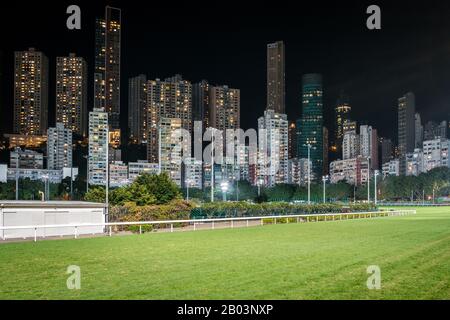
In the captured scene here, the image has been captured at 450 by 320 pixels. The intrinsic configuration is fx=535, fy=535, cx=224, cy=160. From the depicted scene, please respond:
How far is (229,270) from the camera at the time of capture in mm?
13273

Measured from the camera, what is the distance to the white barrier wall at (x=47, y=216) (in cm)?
2602

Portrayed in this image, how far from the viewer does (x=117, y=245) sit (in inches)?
834

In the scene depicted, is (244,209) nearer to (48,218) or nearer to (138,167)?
(48,218)

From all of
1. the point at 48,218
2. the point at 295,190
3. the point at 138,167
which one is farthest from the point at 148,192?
the point at 138,167

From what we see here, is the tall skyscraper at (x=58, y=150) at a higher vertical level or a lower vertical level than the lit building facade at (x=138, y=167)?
higher

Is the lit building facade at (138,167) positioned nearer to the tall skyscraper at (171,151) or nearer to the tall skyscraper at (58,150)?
the tall skyscraper at (171,151)

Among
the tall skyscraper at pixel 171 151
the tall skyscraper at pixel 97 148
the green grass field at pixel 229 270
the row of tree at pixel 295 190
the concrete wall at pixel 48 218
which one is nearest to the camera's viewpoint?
the green grass field at pixel 229 270

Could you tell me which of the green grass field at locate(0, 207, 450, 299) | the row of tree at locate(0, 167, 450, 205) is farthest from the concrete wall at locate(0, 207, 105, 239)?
the row of tree at locate(0, 167, 450, 205)

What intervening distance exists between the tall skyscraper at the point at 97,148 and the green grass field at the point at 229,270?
15808 centimetres

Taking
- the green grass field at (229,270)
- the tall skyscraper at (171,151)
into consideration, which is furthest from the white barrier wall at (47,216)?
the tall skyscraper at (171,151)

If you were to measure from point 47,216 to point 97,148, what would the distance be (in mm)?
158323

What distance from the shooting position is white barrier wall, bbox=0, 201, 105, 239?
85.4ft
